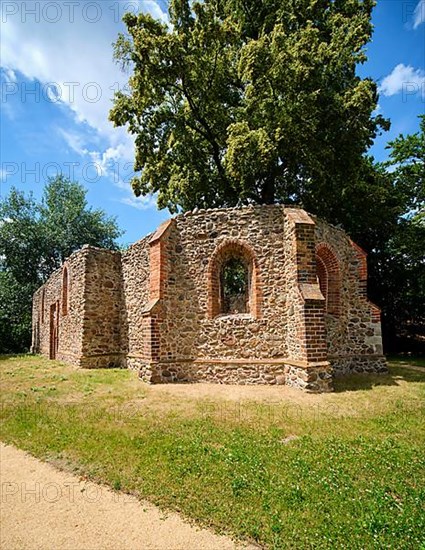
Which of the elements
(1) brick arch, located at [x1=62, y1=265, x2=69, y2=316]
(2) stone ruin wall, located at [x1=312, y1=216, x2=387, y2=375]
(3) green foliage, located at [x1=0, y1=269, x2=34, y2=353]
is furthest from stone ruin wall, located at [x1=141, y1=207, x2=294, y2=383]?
(3) green foliage, located at [x1=0, y1=269, x2=34, y2=353]

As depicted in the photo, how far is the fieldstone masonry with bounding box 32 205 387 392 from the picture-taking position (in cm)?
877

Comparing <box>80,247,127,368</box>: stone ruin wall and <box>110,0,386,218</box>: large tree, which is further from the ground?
<box>110,0,386,218</box>: large tree

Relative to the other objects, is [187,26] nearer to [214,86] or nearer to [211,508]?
[214,86]

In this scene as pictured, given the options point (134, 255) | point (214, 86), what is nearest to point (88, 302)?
point (134, 255)

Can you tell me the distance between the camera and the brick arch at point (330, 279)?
1063 centimetres

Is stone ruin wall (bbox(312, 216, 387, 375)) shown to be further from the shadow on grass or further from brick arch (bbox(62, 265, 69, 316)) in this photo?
brick arch (bbox(62, 265, 69, 316))

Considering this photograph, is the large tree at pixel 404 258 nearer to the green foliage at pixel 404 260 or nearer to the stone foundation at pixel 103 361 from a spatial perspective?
the green foliage at pixel 404 260

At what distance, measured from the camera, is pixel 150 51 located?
12664mm

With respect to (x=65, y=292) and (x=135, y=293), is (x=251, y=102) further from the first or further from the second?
(x=65, y=292)

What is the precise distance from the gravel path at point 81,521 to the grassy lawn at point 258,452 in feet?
0.59

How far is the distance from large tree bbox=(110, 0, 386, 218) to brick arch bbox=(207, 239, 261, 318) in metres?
4.66

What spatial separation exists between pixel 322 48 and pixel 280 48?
160 centimetres

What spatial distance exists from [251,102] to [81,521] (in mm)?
14241

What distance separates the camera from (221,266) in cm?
1005
